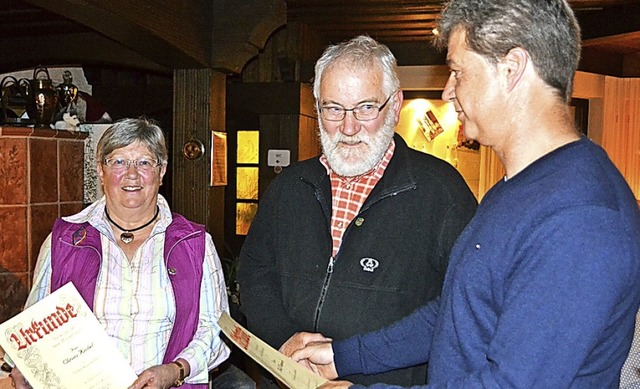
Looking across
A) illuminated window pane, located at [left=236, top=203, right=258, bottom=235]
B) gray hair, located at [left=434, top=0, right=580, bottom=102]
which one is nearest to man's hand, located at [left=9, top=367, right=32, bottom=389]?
gray hair, located at [left=434, top=0, right=580, bottom=102]

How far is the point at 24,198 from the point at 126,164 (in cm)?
175

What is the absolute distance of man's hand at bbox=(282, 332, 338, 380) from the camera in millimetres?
1480

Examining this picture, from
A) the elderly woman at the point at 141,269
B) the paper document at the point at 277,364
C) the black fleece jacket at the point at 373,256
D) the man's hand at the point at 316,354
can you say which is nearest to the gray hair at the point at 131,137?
the elderly woman at the point at 141,269

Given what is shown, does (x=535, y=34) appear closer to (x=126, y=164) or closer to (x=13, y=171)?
(x=126, y=164)

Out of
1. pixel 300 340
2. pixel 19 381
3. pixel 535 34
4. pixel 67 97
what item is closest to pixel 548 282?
pixel 535 34

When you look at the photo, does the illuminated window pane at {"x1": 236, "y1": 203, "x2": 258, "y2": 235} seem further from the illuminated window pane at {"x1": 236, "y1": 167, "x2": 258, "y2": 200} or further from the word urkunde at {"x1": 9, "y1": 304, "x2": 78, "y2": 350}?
the word urkunde at {"x1": 9, "y1": 304, "x2": 78, "y2": 350}

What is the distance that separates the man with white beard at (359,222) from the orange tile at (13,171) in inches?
88.4

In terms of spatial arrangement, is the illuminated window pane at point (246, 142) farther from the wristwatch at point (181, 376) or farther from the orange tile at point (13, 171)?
the wristwatch at point (181, 376)

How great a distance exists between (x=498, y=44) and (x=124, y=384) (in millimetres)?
1383

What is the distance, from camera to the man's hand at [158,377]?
183cm

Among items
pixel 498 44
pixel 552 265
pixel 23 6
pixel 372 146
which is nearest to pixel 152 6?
pixel 23 6

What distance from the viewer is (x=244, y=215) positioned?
6227 millimetres

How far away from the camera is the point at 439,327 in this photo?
3.73ft

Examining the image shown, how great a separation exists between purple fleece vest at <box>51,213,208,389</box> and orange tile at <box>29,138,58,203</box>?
1.65 metres
